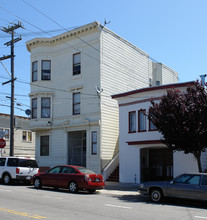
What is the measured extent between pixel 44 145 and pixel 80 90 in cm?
622

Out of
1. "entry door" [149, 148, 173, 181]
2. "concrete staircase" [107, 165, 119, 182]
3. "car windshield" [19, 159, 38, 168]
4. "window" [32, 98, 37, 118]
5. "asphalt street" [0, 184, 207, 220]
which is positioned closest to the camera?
"asphalt street" [0, 184, 207, 220]

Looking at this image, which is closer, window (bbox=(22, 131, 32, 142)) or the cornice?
the cornice

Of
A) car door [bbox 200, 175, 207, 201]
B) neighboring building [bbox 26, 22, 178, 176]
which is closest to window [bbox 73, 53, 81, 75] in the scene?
neighboring building [bbox 26, 22, 178, 176]

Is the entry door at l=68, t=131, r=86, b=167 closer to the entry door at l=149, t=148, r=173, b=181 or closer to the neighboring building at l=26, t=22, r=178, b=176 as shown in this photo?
the neighboring building at l=26, t=22, r=178, b=176

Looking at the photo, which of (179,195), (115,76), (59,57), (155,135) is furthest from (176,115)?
(59,57)

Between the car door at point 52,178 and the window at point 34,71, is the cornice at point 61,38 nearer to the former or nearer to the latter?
the window at point 34,71

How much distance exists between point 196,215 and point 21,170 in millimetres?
11869

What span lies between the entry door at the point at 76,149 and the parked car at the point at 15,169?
6.90 m

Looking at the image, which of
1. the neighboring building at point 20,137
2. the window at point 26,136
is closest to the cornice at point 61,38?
the neighboring building at point 20,137

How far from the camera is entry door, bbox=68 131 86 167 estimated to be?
1051 inches

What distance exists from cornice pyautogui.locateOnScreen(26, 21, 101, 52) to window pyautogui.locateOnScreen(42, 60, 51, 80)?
1598mm

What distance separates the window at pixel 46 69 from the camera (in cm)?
2805

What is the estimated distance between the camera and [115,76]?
2653 cm

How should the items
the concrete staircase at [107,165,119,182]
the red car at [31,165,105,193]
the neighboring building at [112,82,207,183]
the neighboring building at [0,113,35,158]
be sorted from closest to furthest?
1. the red car at [31,165,105,193]
2. the neighboring building at [112,82,207,183]
3. the concrete staircase at [107,165,119,182]
4. the neighboring building at [0,113,35,158]
